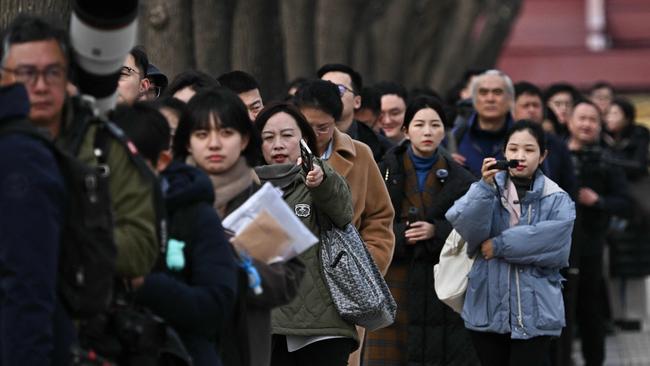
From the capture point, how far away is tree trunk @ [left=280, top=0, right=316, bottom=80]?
19.0m

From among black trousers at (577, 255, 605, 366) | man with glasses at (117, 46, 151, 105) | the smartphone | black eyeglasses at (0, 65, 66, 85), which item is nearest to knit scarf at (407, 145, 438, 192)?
man with glasses at (117, 46, 151, 105)

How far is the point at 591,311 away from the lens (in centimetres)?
1388

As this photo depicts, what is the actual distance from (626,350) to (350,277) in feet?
28.8

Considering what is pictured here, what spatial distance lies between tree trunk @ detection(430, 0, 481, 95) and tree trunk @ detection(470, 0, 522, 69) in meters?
0.20

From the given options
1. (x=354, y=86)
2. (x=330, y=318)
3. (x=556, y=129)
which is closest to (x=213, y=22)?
(x=556, y=129)

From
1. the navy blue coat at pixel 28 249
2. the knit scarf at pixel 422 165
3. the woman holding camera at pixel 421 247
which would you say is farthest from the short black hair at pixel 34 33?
the knit scarf at pixel 422 165

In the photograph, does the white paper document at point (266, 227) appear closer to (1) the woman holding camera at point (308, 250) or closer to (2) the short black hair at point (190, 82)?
(1) the woman holding camera at point (308, 250)

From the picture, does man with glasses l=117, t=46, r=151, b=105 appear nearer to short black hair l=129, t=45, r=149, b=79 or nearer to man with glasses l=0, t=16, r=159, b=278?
short black hair l=129, t=45, r=149, b=79

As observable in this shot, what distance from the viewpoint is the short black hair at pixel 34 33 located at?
17.4 feet

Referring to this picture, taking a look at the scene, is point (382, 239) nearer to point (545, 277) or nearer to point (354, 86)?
point (545, 277)

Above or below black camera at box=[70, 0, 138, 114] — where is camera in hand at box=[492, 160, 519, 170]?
below

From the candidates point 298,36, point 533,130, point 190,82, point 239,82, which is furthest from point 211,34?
point 190,82

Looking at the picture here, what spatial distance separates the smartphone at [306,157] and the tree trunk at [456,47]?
2170 cm

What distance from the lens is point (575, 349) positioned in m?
17.2
